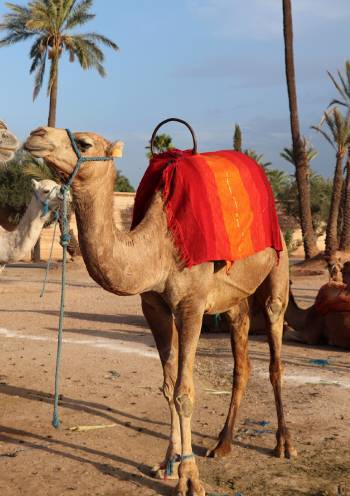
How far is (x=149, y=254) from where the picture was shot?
4445 mm

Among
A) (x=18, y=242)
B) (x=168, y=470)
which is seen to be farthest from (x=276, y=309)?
(x=18, y=242)

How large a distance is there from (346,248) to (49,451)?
23936 mm

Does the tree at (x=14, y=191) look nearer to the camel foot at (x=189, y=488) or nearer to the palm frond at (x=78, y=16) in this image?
the palm frond at (x=78, y=16)

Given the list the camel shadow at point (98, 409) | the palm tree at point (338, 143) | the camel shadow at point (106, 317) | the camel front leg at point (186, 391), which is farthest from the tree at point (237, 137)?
the camel front leg at point (186, 391)

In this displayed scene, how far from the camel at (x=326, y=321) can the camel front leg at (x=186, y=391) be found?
5.79 metres

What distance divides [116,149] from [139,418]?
3176mm

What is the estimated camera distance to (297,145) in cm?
2605

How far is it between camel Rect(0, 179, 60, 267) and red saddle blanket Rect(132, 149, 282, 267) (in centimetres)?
244

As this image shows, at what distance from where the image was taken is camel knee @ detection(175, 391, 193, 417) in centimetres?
453

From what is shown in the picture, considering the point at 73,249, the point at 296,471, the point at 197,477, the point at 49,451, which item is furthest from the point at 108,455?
the point at 73,249

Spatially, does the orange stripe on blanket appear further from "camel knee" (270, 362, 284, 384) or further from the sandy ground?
the sandy ground

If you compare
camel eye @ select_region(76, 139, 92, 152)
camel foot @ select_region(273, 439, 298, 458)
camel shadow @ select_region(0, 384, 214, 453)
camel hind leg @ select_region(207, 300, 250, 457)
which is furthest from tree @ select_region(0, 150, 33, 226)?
camel eye @ select_region(76, 139, 92, 152)

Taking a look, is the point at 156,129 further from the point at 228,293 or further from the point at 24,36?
the point at 24,36

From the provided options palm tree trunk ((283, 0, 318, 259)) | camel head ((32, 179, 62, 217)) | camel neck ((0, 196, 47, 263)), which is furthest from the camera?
palm tree trunk ((283, 0, 318, 259))
